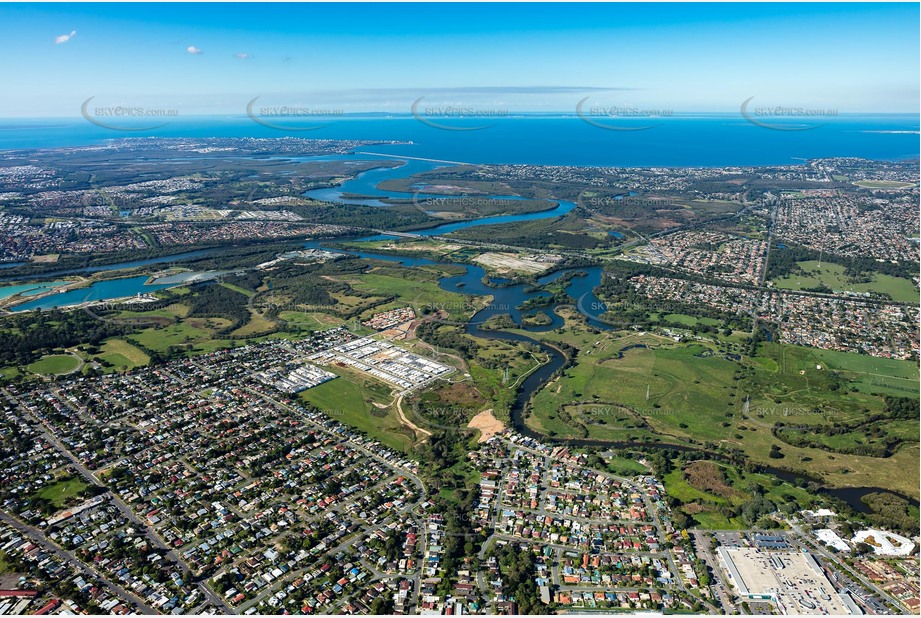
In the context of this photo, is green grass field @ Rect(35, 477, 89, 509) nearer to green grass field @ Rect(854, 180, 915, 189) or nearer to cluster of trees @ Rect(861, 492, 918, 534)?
cluster of trees @ Rect(861, 492, 918, 534)

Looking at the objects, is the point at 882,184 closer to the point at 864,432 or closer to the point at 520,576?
the point at 864,432

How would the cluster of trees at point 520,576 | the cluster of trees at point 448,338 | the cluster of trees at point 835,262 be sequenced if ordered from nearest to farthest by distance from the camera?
the cluster of trees at point 520,576, the cluster of trees at point 448,338, the cluster of trees at point 835,262

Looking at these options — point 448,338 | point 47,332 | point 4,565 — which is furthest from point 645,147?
point 4,565

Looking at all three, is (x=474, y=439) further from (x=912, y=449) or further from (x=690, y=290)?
(x=690, y=290)

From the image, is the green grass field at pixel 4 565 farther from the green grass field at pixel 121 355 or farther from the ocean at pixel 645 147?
the ocean at pixel 645 147

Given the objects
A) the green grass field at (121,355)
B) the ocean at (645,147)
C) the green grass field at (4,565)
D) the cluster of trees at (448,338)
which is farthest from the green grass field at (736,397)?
the ocean at (645,147)
